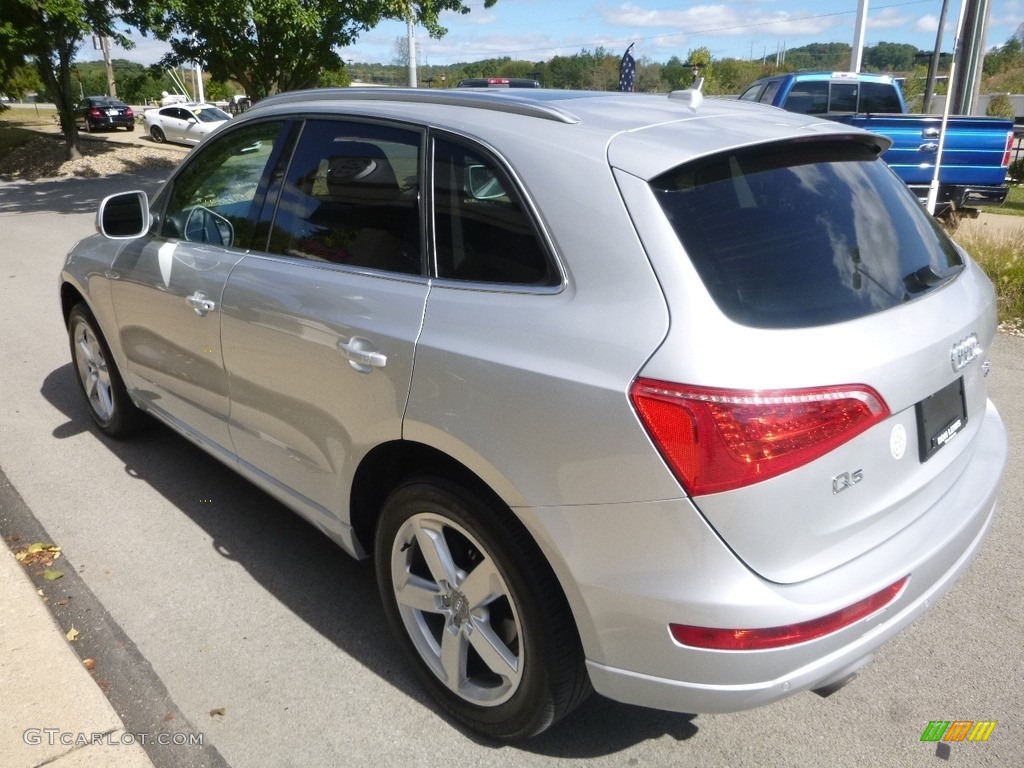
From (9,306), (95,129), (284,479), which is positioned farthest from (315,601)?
(95,129)

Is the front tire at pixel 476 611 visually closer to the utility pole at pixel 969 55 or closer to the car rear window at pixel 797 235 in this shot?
the car rear window at pixel 797 235

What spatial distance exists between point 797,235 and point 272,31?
52.0ft

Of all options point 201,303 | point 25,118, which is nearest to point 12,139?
point 25,118

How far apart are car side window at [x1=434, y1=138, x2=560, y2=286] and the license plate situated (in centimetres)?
102

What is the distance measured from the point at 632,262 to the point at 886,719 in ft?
5.67

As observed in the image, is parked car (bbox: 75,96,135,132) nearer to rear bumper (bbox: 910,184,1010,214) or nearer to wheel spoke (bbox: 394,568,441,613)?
rear bumper (bbox: 910,184,1010,214)

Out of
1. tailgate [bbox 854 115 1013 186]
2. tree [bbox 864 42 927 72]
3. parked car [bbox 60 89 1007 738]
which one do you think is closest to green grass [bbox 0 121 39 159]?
tailgate [bbox 854 115 1013 186]

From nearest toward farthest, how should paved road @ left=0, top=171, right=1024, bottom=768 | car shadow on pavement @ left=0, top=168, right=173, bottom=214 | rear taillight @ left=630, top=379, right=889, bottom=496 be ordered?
rear taillight @ left=630, top=379, right=889, bottom=496 < paved road @ left=0, top=171, right=1024, bottom=768 < car shadow on pavement @ left=0, top=168, right=173, bottom=214

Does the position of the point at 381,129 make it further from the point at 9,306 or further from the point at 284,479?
the point at 9,306

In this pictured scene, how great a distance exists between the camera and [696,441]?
1929 millimetres

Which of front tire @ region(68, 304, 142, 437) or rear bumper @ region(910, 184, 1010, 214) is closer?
front tire @ region(68, 304, 142, 437)

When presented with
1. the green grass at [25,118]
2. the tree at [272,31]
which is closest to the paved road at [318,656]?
the tree at [272,31]

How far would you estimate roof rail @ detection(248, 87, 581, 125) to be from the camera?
2525mm

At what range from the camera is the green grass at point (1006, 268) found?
7.04m
